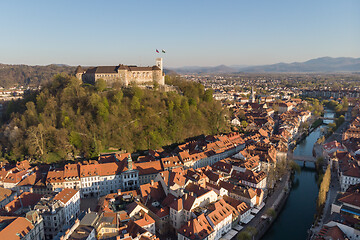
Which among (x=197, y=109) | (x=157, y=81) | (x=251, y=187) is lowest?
(x=251, y=187)

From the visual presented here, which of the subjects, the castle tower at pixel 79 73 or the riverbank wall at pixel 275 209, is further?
the castle tower at pixel 79 73

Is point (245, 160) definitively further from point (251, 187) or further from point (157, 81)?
point (157, 81)

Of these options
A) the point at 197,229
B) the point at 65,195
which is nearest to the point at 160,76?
the point at 65,195

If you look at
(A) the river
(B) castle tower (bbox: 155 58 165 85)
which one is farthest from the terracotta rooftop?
(B) castle tower (bbox: 155 58 165 85)

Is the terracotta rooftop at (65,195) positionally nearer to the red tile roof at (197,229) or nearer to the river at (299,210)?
the red tile roof at (197,229)

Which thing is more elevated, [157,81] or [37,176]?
[157,81]

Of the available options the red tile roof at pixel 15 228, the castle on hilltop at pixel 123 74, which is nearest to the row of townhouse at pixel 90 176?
the red tile roof at pixel 15 228

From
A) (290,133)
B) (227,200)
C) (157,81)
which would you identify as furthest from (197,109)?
(227,200)
